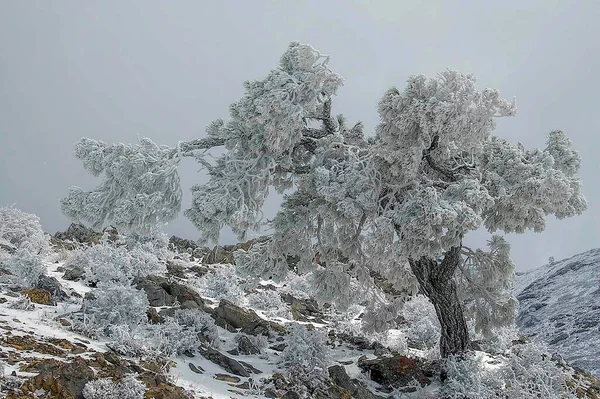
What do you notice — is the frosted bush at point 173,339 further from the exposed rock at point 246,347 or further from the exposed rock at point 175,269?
the exposed rock at point 175,269

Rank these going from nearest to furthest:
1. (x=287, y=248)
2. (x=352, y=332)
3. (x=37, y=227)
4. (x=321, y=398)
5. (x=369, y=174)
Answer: (x=321, y=398) → (x=369, y=174) → (x=287, y=248) → (x=352, y=332) → (x=37, y=227)

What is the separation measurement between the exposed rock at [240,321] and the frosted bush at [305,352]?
1922 millimetres

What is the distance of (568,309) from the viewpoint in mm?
22234

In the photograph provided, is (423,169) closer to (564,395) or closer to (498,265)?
(498,265)

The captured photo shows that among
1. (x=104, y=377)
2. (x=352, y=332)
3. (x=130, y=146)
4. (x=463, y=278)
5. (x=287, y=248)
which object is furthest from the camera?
(x=352, y=332)

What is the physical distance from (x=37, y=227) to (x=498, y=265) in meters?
18.1

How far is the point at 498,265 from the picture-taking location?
1241 cm

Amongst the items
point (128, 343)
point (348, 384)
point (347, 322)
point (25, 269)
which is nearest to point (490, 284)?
point (347, 322)

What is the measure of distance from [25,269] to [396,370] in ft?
28.0

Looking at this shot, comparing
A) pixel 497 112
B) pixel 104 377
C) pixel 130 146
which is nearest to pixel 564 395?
pixel 497 112

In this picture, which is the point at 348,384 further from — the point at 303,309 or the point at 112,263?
the point at 303,309

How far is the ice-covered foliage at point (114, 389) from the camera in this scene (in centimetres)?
599

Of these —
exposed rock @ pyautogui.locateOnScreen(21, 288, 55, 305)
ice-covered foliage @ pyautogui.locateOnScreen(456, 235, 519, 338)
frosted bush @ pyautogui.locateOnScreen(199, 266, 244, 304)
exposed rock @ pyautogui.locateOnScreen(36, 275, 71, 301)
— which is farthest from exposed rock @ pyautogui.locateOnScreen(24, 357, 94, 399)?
frosted bush @ pyautogui.locateOnScreen(199, 266, 244, 304)

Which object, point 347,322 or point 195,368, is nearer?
point 195,368
